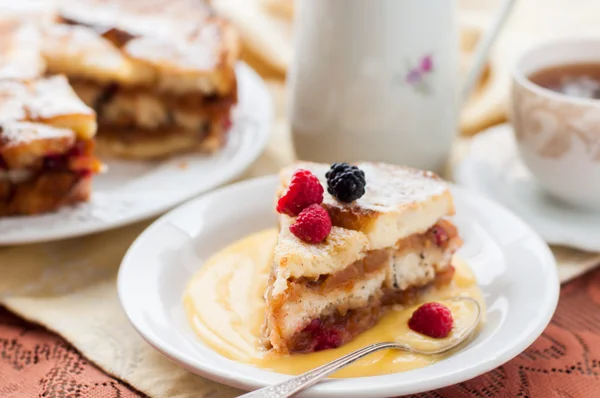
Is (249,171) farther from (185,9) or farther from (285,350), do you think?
(285,350)

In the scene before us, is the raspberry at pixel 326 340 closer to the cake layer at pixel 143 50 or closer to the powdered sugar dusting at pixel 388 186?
the powdered sugar dusting at pixel 388 186

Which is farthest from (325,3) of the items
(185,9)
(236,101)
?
(185,9)

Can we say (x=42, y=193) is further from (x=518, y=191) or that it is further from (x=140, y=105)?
(x=518, y=191)

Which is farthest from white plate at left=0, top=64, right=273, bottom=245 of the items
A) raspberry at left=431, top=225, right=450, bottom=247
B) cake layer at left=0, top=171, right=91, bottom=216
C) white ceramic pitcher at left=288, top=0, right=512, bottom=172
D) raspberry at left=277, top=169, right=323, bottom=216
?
raspberry at left=431, top=225, right=450, bottom=247

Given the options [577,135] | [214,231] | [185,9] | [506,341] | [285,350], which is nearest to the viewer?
[506,341]

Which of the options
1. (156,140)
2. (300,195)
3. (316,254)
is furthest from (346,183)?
(156,140)

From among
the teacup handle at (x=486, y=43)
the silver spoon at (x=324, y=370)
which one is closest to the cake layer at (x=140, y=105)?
the teacup handle at (x=486, y=43)
